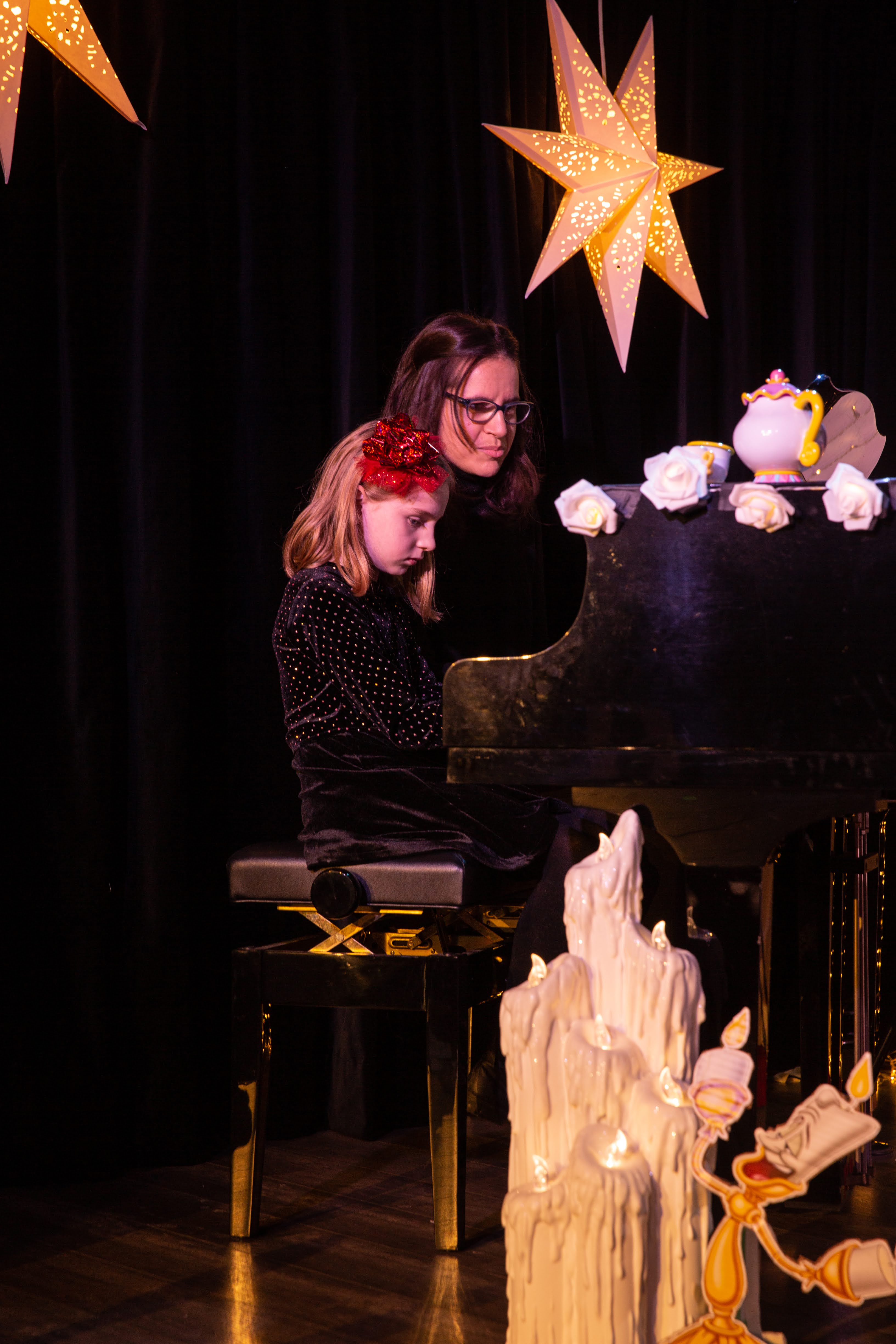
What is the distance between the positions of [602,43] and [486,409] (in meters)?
1.01

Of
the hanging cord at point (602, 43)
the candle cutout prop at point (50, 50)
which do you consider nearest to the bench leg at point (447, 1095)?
the candle cutout prop at point (50, 50)

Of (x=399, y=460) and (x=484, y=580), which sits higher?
(x=399, y=460)

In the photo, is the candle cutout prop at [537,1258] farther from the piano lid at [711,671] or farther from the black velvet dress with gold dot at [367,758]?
the black velvet dress with gold dot at [367,758]

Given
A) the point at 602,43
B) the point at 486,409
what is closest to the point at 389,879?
the point at 486,409

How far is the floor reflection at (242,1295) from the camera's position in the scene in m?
1.70

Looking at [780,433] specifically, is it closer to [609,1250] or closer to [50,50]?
[609,1250]

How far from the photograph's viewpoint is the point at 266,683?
8.81 ft

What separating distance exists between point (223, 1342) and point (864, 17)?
145 inches

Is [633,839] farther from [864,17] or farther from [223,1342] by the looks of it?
[864,17]

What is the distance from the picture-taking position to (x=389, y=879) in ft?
6.84

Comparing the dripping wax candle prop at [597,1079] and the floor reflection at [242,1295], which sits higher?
the dripping wax candle prop at [597,1079]

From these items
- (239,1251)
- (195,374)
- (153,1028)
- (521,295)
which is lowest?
(239,1251)

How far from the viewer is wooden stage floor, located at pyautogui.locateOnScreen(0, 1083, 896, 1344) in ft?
5.67

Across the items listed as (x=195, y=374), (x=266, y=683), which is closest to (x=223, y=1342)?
(x=266, y=683)
